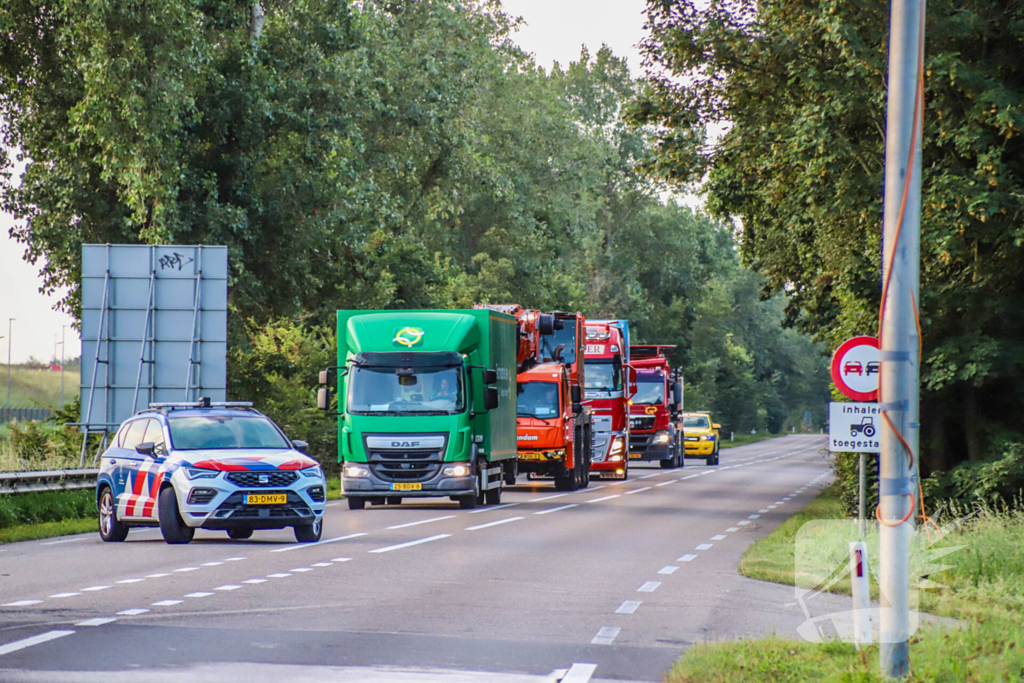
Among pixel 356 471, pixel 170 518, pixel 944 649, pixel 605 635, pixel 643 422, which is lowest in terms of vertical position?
pixel 605 635

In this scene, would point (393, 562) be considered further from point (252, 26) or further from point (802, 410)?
point (802, 410)

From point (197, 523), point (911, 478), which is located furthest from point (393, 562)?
point (911, 478)

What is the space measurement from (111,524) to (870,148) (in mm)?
11626

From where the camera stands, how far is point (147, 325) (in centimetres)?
2681

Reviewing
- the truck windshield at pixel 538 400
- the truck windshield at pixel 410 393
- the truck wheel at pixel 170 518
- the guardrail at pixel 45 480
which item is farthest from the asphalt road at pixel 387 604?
the truck windshield at pixel 538 400

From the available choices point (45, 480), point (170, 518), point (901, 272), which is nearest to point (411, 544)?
point (170, 518)

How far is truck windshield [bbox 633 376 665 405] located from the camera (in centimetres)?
4791

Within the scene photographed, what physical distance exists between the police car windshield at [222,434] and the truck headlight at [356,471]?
5.59 metres

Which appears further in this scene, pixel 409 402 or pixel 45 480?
pixel 409 402

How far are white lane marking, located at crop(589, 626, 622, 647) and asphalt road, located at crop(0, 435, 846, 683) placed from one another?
17 mm

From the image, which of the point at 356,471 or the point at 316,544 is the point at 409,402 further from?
the point at 316,544

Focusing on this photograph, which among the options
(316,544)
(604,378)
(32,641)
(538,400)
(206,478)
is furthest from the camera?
(604,378)

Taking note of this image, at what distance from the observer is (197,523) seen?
1795 centimetres

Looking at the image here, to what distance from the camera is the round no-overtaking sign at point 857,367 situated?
45.0ft
